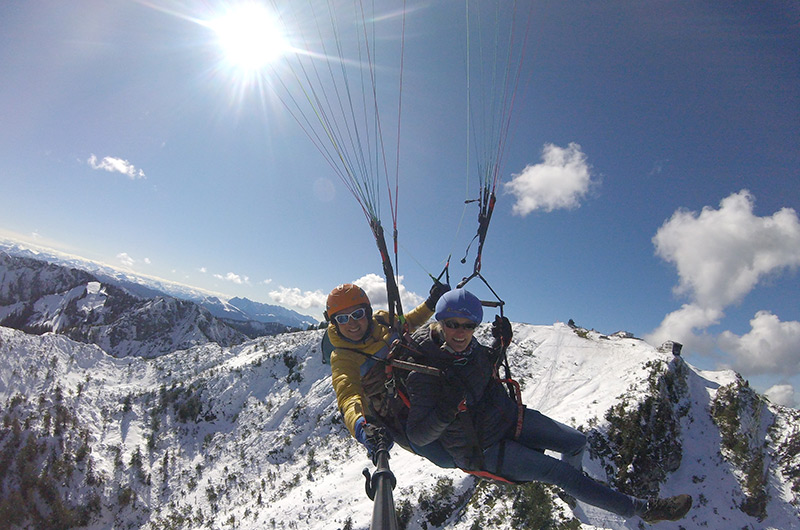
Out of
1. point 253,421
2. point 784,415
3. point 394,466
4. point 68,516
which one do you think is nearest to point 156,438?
point 68,516

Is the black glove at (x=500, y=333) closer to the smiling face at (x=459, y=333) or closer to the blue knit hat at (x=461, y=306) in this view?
the blue knit hat at (x=461, y=306)

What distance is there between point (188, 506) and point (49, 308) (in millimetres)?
164232

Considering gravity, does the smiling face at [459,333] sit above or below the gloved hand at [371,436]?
above

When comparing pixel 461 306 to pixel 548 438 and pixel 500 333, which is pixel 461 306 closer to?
pixel 500 333

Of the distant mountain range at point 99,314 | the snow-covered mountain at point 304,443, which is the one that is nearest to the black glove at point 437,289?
the snow-covered mountain at point 304,443

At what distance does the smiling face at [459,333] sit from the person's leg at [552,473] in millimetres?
1388

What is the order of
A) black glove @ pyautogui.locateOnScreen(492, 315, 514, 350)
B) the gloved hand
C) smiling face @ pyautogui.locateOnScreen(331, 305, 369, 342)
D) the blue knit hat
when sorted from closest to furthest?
the gloved hand
the blue knit hat
black glove @ pyautogui.locateOnScreen(492, 315, 514, 350)
smiling face @ pyautogui.locateOnScreen(331, 305, 369, 342)

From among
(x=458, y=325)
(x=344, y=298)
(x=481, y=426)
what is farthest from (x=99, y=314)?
(x=481, y=426)

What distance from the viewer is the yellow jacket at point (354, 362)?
447 centimetres

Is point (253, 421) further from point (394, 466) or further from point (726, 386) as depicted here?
point (726, 386)

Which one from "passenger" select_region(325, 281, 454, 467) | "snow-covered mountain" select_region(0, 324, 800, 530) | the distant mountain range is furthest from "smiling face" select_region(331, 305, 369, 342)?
the distant mountain range

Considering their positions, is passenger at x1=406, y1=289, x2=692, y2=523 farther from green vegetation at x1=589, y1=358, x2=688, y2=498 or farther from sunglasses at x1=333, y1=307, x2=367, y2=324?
green vegetation at x1=589, y1=358, x2=688, y2=498

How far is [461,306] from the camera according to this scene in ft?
13.6

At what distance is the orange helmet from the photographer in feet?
18.8
